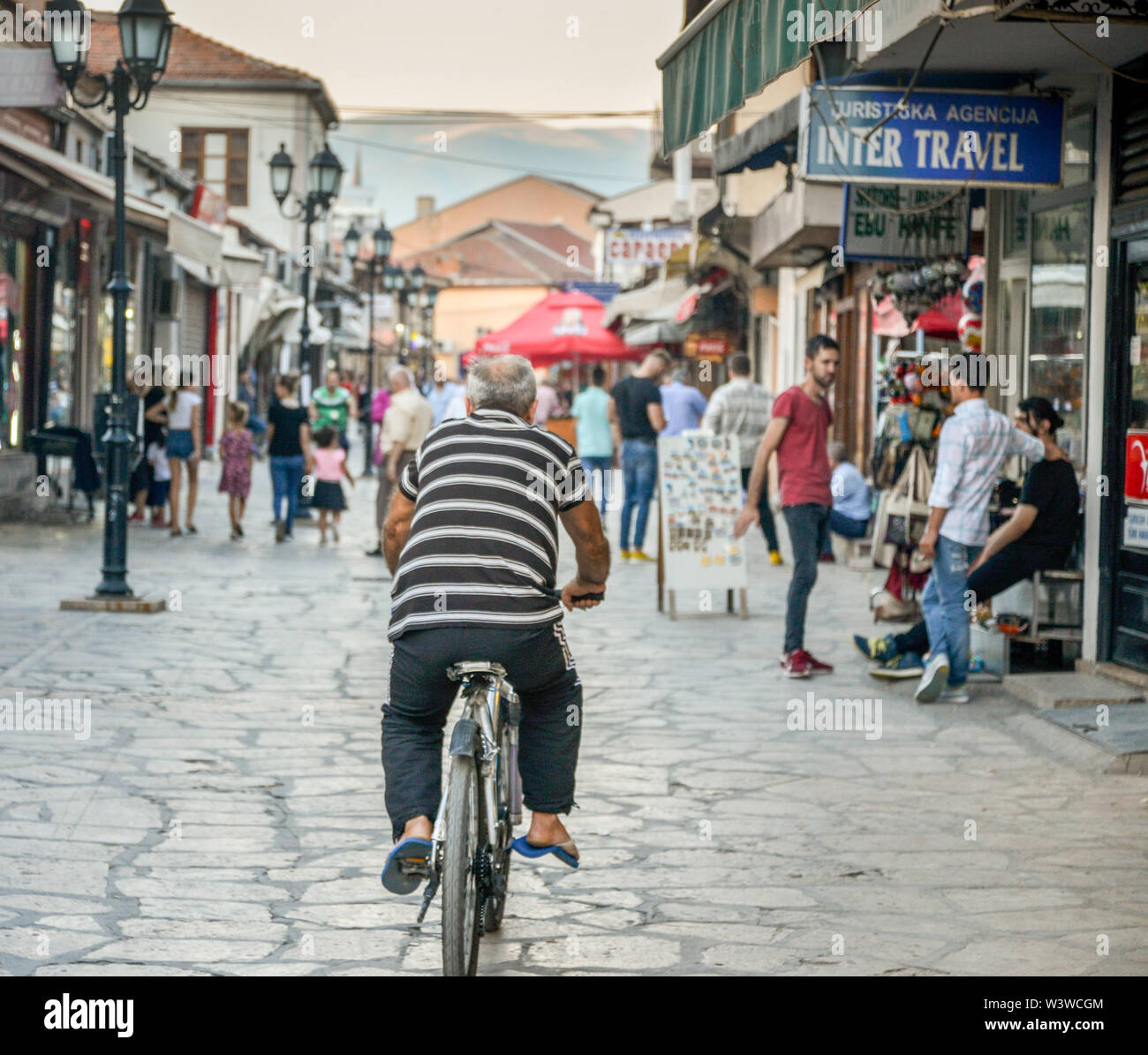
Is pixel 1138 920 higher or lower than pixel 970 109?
lower

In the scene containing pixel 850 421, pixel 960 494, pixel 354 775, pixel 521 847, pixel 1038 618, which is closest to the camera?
pixel 521 847

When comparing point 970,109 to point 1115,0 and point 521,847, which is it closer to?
point 1115,0

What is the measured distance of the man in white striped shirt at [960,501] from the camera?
907 centimetres

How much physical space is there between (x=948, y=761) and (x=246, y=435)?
37.5ft

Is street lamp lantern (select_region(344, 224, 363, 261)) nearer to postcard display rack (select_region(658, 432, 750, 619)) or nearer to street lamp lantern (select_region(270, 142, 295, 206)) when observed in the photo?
street lamp lantern (select_region(270, 142, 295, 206))

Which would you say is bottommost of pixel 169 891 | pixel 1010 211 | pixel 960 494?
pixel 169 891

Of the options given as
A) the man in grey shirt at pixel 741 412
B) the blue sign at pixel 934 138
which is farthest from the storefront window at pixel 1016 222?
the man in grey shirt at pixel 741 412

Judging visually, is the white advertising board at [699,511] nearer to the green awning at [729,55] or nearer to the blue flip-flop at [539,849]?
the green awning at [729,55]

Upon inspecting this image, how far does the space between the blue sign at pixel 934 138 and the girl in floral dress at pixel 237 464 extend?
9.50 m

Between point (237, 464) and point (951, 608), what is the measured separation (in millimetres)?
9998

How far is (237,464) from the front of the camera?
17.5 meters

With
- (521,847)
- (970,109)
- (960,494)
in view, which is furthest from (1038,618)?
(521,847)

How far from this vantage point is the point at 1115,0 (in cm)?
735

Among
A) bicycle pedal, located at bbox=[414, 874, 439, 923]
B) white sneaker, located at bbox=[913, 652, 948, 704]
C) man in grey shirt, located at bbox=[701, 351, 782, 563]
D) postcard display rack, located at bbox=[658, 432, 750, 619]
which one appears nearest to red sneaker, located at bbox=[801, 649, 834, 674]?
white sneaker, located at bbox=[913, 652, 948, 704]
